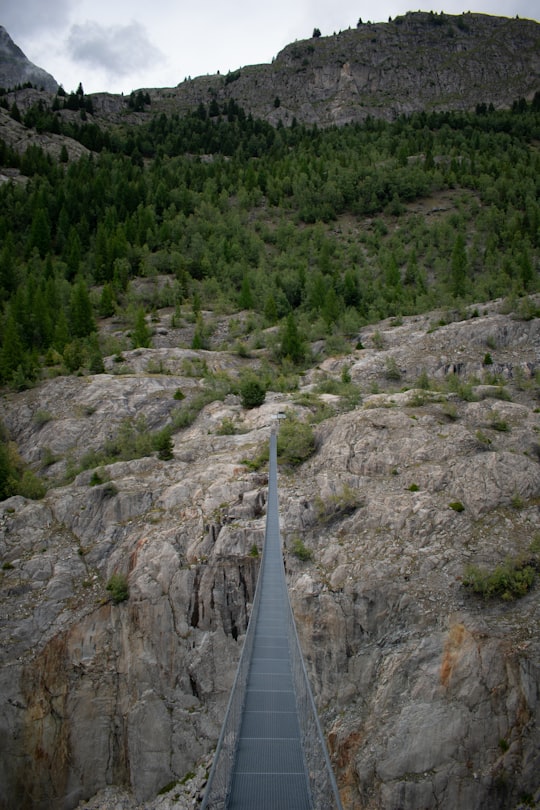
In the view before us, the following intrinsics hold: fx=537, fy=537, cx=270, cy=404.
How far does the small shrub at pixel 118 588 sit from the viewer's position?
78.8 feet

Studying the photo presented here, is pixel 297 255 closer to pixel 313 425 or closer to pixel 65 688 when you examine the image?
pixel 313 425

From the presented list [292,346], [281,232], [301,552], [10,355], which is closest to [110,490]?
[301,552]

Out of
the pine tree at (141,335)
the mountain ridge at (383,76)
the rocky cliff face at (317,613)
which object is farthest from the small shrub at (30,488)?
the mountain ridge at (383,76)

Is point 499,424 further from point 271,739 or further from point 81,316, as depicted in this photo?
point 81,316

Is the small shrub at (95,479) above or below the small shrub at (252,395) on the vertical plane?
below

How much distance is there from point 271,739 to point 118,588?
43.2 ft

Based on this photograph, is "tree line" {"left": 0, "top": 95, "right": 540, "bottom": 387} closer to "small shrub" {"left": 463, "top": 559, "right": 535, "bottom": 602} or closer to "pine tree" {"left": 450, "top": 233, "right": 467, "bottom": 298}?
"pine tree" {"left": 450, "top": 233, "right": 467, "bottom": 298}

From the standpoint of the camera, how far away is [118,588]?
24094 millimetres

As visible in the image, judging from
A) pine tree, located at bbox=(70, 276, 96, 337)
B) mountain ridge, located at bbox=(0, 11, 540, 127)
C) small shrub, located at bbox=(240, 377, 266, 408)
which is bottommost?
small shrub, located at bbox=(240, 377, 266, 408)

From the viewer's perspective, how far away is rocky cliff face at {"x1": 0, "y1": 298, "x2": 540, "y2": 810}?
1648 cm

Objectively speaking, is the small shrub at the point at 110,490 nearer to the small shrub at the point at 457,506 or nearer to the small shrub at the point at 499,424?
the small shrub at the point at 457,506

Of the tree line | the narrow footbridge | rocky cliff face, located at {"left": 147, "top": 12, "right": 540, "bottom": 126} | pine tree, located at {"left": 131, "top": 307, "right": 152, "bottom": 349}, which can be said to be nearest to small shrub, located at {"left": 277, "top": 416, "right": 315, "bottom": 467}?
the narrow footbridge

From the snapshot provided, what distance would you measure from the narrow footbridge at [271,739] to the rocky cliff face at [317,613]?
4.10 m

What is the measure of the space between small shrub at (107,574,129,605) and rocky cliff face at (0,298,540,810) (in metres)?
0.48
